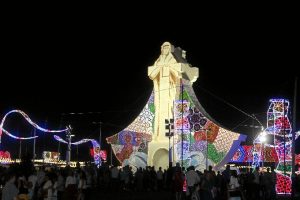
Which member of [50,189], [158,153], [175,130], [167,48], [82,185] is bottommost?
[82,185]

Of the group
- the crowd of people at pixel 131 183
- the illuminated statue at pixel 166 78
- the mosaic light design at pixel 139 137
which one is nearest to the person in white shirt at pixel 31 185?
the crowd of people at pixel 131 183

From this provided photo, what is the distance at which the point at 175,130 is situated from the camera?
41656 mm

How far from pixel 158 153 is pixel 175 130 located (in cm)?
426

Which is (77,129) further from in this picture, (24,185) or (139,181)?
(24,185)

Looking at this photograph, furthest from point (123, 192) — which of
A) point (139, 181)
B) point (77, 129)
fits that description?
point (77, 129)

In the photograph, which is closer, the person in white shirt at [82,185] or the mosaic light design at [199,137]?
the person in white shirt at [82,185]

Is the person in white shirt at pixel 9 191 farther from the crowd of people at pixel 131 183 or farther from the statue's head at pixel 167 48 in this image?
the statue's head at pixel 167 48

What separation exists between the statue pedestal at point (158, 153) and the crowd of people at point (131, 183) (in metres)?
10.9

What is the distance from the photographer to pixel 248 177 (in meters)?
25.2

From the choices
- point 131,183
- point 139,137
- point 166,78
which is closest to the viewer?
point 131,183

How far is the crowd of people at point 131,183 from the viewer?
1566cm

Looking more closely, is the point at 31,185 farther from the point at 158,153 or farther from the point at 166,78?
the point at 158,153

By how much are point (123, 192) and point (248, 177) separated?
8326mm

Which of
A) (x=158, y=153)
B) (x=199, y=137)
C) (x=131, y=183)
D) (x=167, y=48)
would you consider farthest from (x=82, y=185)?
(x=167, y=48)
